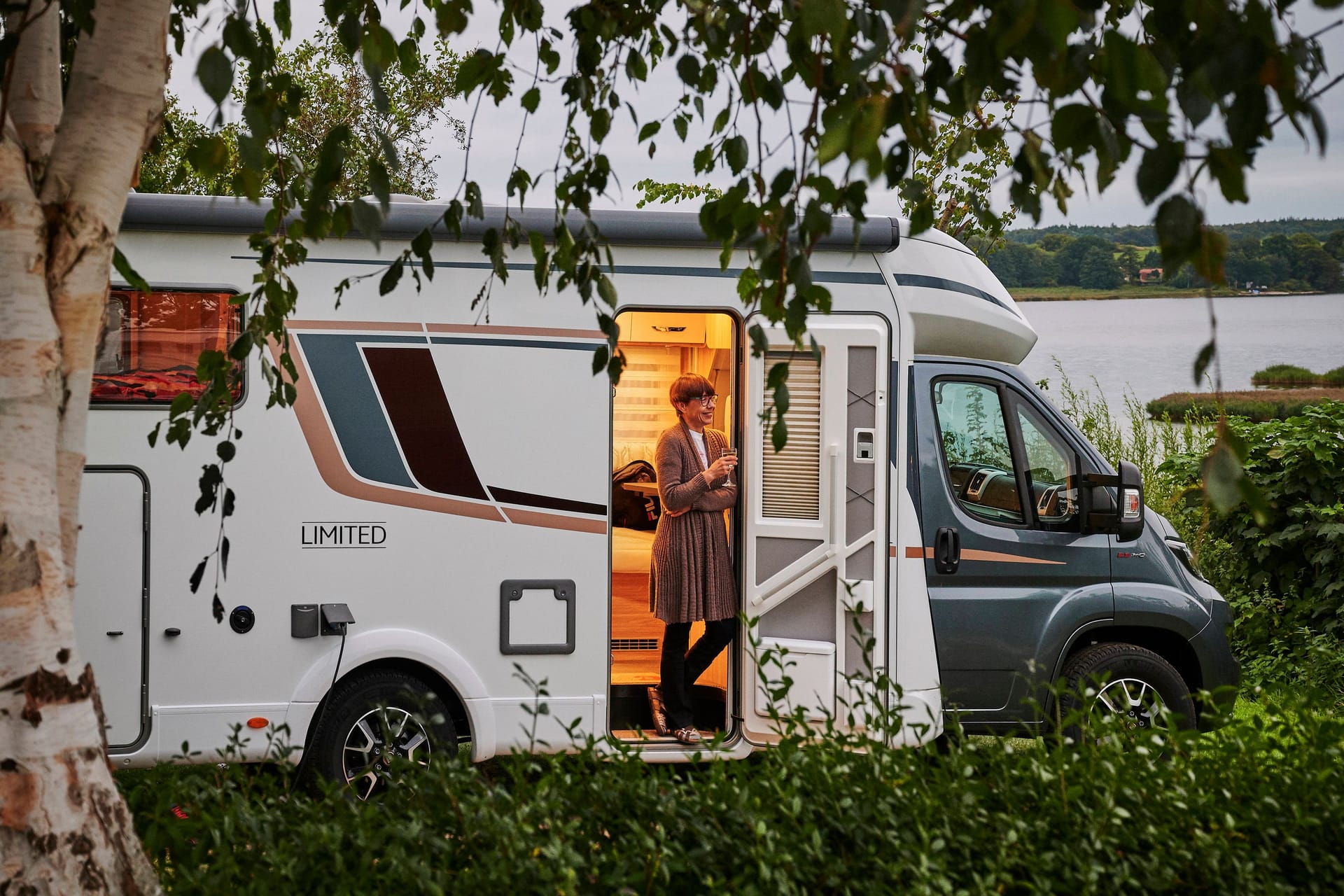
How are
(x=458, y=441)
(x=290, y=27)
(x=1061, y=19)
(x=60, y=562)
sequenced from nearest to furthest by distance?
(x=1061, y=19), (x=60, y=562), (x=290, y=27), (x=458, y=441)

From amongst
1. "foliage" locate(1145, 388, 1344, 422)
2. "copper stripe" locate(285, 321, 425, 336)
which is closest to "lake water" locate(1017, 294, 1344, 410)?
"foliage" locate(1145, 388, 1344, 422)

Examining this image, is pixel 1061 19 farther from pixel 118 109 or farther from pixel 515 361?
pixel 515 361

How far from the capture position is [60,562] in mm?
2406

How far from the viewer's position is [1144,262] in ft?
5.77

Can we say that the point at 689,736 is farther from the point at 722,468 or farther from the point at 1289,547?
the point at 1289,547

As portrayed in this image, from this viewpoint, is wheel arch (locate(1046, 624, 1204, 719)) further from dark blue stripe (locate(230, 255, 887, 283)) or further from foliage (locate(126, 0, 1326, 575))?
foliage (locate(126, 0, 1326, 575))

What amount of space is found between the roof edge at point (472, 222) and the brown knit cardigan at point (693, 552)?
3.55 feet

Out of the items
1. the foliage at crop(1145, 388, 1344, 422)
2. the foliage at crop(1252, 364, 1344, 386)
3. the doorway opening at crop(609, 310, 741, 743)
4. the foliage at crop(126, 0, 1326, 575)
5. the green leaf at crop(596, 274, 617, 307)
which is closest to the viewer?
the foliage at crop(126, 0, 1326, 575)

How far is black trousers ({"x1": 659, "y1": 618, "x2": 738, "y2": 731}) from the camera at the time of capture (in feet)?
17.8

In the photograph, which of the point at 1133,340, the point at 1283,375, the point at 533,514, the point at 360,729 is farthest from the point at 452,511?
the point at 1283,375

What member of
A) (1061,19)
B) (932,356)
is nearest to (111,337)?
(932,356)

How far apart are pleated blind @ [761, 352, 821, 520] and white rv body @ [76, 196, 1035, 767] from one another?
0.14ft

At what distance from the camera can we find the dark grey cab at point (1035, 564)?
529 cm

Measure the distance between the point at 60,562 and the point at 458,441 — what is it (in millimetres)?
2573
